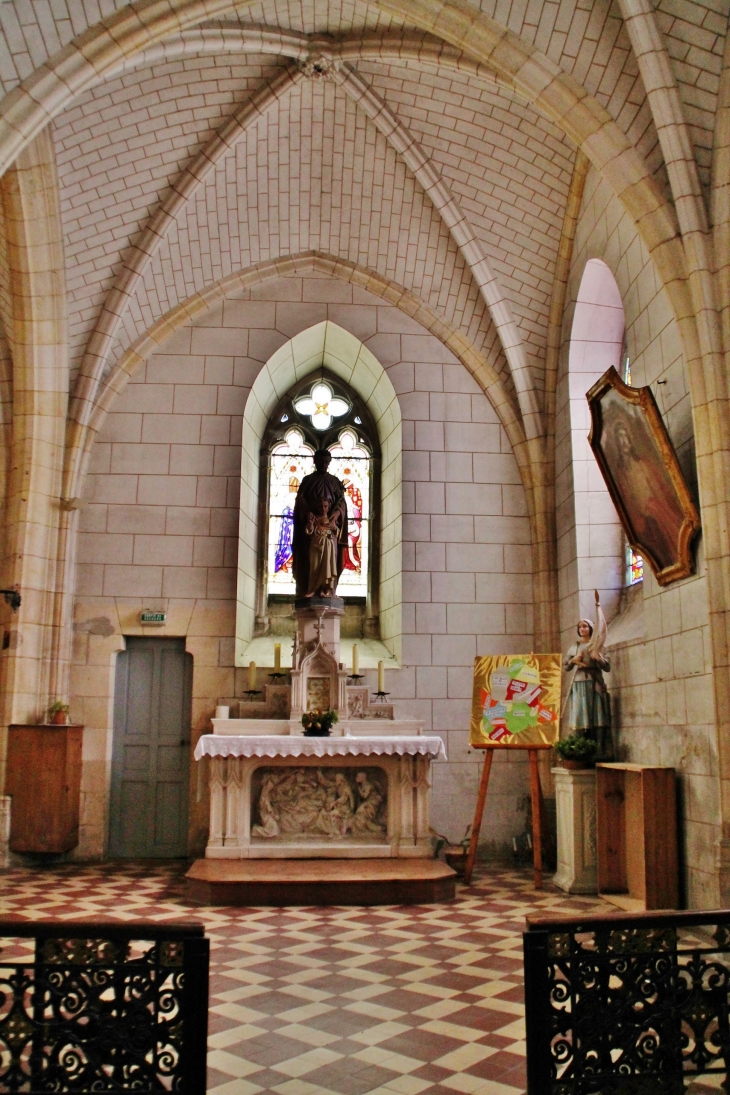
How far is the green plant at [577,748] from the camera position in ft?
26.7

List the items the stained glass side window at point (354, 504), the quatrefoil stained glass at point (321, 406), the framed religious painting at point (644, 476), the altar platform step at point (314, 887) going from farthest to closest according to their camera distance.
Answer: the quatrefoil stained glass at point (321, 406) → the stained glass side window at point (354, 504) → the altar platform step at point (314, 887) → the framed religious painting at point (644, 476)

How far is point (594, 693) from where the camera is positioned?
27.3 feet

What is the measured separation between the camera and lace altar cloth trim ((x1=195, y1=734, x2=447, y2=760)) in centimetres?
841

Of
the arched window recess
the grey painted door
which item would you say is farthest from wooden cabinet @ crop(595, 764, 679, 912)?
the grey painted door

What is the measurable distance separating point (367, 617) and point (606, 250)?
495cm

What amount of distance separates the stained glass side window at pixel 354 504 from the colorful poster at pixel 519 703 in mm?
3260

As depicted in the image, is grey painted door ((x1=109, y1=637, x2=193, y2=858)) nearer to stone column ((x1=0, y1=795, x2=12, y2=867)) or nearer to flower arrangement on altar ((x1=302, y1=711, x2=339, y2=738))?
stone column ((x1=0, y1=795, x2=12, y2=867))

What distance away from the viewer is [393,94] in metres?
9.23

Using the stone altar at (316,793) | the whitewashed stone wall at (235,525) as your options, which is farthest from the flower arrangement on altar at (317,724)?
the whitewashed stone wall at (235,525)

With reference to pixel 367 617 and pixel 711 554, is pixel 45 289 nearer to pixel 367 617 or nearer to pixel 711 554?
pixel 367 617

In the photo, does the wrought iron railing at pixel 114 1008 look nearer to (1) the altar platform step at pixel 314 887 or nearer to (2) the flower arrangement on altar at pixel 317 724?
(1) the altar platform step at pixel 314 887

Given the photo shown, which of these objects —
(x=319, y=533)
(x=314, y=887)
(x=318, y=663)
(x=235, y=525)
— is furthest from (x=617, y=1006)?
(x=235, y=525)

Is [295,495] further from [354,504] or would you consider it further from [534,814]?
[534,814]

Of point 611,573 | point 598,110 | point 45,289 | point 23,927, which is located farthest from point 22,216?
point 23,927
